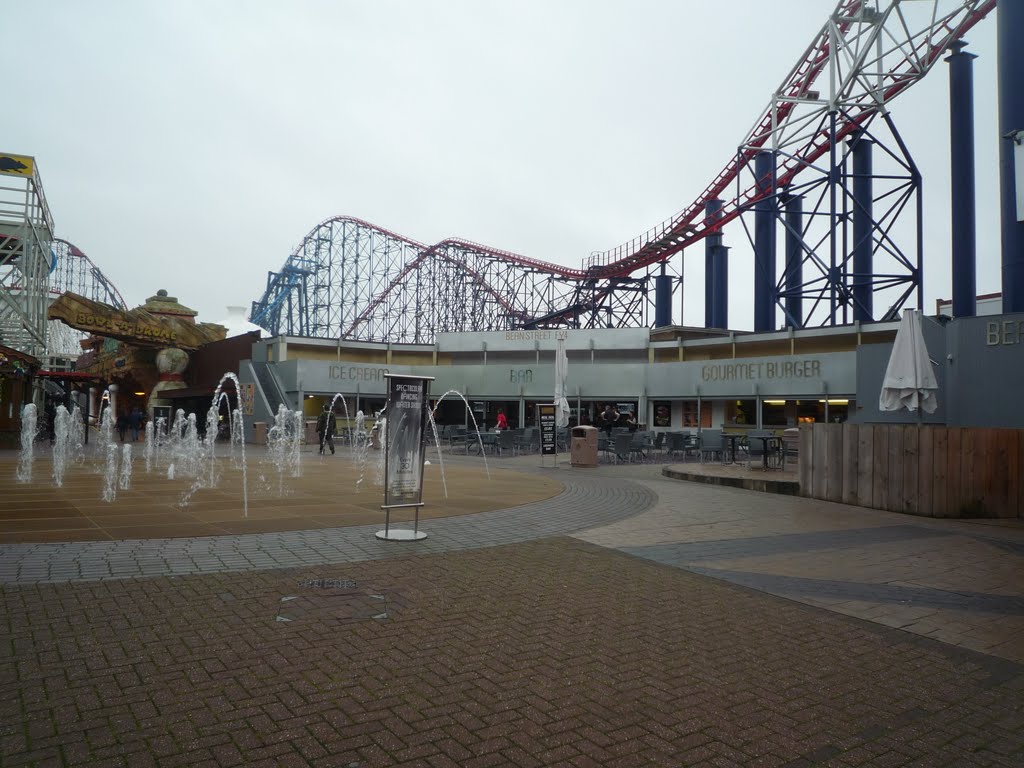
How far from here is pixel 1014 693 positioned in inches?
139

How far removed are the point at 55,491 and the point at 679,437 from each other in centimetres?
1474

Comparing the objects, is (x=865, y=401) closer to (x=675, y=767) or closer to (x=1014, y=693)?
(x=1014, y=693)

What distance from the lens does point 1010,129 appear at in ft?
43.2

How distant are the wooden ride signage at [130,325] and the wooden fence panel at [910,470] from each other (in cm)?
3576

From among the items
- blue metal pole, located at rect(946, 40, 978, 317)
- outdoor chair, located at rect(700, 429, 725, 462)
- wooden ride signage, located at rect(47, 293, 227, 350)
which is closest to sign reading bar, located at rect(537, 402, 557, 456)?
outdoor chair, located at rect(700, 429, 725, 462)

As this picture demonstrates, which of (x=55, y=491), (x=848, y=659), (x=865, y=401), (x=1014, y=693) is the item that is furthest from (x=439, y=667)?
(x=865, y=401)

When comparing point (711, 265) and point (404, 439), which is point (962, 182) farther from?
point (404, 439)

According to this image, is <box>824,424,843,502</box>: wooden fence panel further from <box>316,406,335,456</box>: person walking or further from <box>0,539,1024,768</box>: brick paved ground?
<box>316,406,335,456</box>: person walking

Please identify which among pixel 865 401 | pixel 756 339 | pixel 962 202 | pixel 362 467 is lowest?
pixel 362 467

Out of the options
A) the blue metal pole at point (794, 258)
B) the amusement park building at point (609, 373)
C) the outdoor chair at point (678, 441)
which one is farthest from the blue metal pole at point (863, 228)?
the outdoor chair at point (678, 441)

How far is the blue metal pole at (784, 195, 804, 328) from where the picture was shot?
2856cm

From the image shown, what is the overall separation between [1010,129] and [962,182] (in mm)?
11047

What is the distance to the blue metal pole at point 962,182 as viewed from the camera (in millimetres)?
22453

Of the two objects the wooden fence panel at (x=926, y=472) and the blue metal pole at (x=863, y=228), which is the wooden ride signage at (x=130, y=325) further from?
the wooden fence panel at (x=926, y=472)
